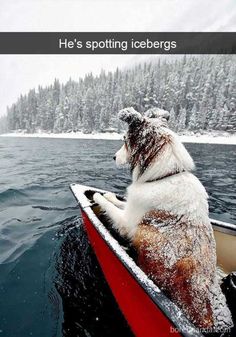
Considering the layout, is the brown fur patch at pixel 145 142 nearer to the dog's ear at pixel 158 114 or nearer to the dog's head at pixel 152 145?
the dog's head at pixel 152 145

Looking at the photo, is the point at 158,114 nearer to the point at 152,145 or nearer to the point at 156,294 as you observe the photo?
the point at 152,145

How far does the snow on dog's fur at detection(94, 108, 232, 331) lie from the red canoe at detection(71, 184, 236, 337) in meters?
0.25

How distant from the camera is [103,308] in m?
4.11

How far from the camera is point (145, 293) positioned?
8.31ft

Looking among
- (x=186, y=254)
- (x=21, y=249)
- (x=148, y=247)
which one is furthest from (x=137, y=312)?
(x=21, y=249)

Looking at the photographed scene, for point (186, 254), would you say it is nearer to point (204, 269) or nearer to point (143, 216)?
point (204, 269)

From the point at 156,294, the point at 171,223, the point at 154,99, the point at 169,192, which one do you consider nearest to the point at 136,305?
the point at 156,294

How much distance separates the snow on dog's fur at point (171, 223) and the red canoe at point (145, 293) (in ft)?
0.80

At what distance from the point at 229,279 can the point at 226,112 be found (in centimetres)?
7814

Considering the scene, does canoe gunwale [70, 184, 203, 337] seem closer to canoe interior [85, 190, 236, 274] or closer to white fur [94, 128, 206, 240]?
white fur [94, 128, 206, 240]

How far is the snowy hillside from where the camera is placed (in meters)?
76.6

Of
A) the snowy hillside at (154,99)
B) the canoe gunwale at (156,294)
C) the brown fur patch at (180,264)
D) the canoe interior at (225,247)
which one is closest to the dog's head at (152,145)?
the brown fur patch at (180,264)

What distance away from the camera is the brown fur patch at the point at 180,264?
257cm

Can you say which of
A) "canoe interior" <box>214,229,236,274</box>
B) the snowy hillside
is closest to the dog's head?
"canoe interior" <box>214,229,236,274</box>
